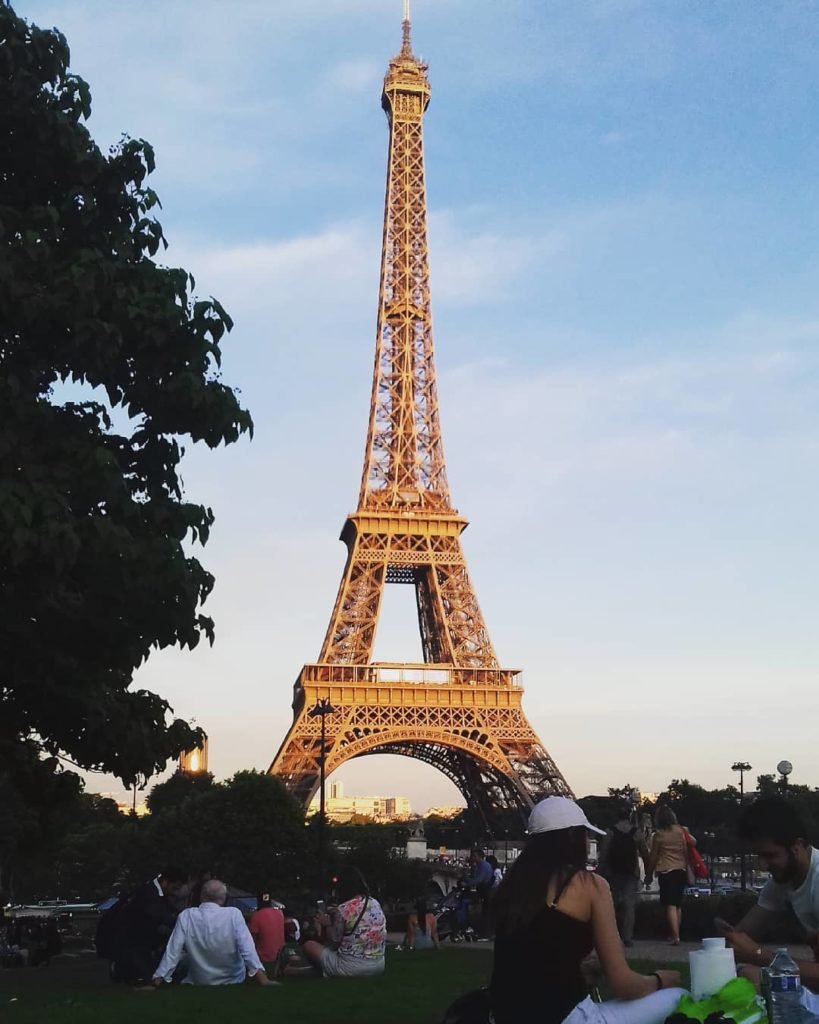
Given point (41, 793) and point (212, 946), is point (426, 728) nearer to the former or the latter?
point (41, 793)

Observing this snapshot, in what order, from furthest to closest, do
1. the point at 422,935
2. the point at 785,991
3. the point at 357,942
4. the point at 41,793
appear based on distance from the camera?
1. the point at 422,935
2. the point at 41,793
3. the point at 357,942
4. the point at 785,991

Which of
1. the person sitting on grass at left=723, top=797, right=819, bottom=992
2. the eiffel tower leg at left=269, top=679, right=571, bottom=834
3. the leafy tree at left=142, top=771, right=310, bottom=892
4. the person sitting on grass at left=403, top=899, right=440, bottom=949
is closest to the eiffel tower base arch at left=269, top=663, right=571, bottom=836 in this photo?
the eiffel tower leg at left=269, top=679, right=571, bottom=834

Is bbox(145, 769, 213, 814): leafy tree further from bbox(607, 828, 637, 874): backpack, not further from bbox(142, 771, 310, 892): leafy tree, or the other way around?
bbox(607, 828, 637, 874): backpack

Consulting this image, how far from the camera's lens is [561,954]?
19.0ft

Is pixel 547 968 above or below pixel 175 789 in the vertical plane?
below

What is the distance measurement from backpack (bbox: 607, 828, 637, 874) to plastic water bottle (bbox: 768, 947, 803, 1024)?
9.98m

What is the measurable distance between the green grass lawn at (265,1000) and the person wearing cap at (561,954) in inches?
132

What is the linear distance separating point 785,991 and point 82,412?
10.7 m

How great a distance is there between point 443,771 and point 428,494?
13840 millimetres

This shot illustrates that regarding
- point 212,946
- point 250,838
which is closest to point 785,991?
point 212,946

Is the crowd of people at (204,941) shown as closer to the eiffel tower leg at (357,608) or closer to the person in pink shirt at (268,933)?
the person in pink shirt at (268,933)

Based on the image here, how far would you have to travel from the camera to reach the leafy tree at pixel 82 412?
12.9 m

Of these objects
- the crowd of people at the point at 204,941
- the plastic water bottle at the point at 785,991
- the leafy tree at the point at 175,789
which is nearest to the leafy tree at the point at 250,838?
the leafy tree at the point at 175,789

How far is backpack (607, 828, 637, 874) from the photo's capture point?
15281 millimetres
